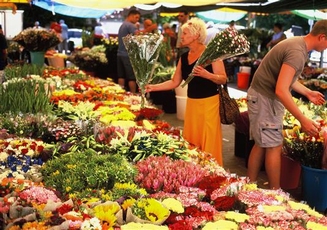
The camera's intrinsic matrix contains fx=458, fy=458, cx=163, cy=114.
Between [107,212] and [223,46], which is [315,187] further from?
[107,212]

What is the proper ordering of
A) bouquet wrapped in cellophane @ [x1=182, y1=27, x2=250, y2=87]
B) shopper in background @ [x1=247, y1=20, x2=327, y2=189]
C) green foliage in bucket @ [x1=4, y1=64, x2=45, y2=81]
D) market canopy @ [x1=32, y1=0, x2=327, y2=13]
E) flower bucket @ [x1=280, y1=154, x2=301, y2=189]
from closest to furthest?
shopper in background @ [x1=247, y1=20, x2=327, y2=189], bouquet wrapped in cellophane @ [x1=182, y1=27, x2=250, y2=87], flower bucket @ [x1=280, y1=154, x2=301, y2=189], green foliage in bucket @ [x1=4, y1=64, x2=45, y2=81], market canopy @ [x1=32, y1=0, x2=327, y2=13]

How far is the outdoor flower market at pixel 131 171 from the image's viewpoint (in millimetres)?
2229

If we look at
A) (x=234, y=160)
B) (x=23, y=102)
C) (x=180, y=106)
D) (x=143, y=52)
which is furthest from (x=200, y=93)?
(x=180, y=106)

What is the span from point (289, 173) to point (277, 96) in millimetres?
1318

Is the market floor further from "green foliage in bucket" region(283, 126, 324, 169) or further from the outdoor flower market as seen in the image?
"green foliage in bucket" region(283, 126, 324, 169)

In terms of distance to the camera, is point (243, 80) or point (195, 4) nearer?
point (195, 4)

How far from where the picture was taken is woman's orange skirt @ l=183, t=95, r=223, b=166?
4.69m

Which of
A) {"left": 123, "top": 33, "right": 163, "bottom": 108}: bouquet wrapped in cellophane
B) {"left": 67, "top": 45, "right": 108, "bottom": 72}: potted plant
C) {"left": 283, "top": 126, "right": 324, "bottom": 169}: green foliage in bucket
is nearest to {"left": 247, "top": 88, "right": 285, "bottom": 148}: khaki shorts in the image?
{"left": 283, "top": 126, "right": 324, "bottom": 169}: green foliage in bucket

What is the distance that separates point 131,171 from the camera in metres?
2.79

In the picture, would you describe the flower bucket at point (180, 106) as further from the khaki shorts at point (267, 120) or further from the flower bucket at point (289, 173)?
the khaki shorts at point (267, 120)

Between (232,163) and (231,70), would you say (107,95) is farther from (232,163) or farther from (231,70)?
(231,70)

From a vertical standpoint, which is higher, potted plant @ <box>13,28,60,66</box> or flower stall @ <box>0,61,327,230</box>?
potted plant @ <box>13,28,60,66</box>

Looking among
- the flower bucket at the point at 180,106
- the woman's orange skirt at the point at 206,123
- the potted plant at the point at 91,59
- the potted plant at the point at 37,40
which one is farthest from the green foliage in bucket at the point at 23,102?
the potted plant at the point at 91,59

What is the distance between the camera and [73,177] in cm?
264
